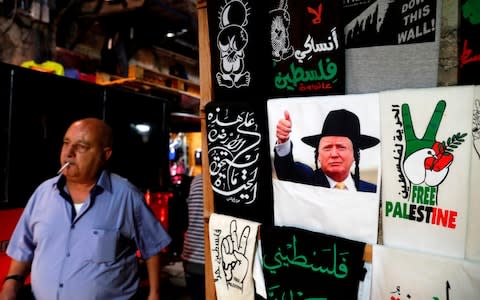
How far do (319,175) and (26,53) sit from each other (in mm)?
5851

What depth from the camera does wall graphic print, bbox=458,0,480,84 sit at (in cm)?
123

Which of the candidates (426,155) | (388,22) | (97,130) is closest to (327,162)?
(426,155)

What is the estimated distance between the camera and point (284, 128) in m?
1.68

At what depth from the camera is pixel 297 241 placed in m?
1.62

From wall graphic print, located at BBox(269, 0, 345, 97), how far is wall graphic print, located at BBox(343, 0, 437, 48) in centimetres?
8

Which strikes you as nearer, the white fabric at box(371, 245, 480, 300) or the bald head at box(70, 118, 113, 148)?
the white fabric at box(371, 245, 480, 300)

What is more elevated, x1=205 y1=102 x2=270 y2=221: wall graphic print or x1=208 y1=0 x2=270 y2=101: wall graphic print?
x1=208 y1=0 x2=270 y2=101: wall graphic print

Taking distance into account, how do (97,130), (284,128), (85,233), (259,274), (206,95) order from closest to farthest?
(284,128) < (259,274) < (206,95) < (85,233) < (97,130)

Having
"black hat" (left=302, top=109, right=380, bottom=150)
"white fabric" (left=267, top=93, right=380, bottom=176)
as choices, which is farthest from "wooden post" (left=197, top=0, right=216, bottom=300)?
"black hat" (left=302, top=109, right=380, bottom=150)

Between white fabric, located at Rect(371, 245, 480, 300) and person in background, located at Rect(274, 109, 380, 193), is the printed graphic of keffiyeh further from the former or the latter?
white fabric, located at Rect(371, 245, 480, 300)

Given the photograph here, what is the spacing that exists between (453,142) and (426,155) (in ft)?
0.33

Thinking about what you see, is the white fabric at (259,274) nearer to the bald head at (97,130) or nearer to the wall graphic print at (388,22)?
the wall graphic print at (388,22)

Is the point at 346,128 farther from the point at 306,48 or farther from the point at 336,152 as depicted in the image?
the point at 306,48

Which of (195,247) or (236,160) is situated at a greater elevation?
(236,160)
